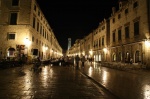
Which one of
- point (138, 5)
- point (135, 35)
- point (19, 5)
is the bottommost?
point (135, 35)

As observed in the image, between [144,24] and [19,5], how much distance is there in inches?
888

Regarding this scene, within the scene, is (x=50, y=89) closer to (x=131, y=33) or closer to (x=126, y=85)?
(x=126, y=85)

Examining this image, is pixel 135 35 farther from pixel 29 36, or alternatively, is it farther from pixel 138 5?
pixel 29 36

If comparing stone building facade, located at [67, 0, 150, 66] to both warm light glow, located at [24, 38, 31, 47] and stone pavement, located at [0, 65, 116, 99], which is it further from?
warm light glow, located at [24, 38, 31, 47]

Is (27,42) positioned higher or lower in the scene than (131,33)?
lower

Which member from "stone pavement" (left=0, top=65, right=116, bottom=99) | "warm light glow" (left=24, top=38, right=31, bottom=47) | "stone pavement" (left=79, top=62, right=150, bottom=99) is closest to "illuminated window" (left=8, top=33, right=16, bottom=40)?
"warm light glow" (left=24, top=38, right=31, bottom=47)

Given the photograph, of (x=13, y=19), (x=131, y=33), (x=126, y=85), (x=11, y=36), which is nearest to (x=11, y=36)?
(x=11, y=36)

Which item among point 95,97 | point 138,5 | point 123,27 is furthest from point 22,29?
point 95,97

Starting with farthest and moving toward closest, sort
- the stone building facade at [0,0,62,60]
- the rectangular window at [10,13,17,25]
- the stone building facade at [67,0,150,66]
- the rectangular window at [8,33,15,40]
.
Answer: the rectangular window at [10,13,17,25] → the rectangular window at [8,33,15,40] → the stone building facade at [0,0,62,60] → the stone building facade at [67,0,150,66]

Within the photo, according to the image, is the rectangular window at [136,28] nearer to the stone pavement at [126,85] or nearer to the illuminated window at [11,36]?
the stone pavement at [126,85]

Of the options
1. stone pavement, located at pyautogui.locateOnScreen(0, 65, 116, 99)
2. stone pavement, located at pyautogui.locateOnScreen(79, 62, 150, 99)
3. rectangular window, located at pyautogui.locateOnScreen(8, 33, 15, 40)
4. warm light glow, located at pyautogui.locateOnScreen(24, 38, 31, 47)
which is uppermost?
rectangular window, located at pyautogui.locateOnScreen(8, 33, 15, 40)

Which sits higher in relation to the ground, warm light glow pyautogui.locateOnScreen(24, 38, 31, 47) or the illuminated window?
the illuminated window

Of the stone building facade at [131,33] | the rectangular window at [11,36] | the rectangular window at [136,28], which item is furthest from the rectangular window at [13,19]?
the rectangular window at [136,28]

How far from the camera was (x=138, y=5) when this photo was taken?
20922 millimetres
